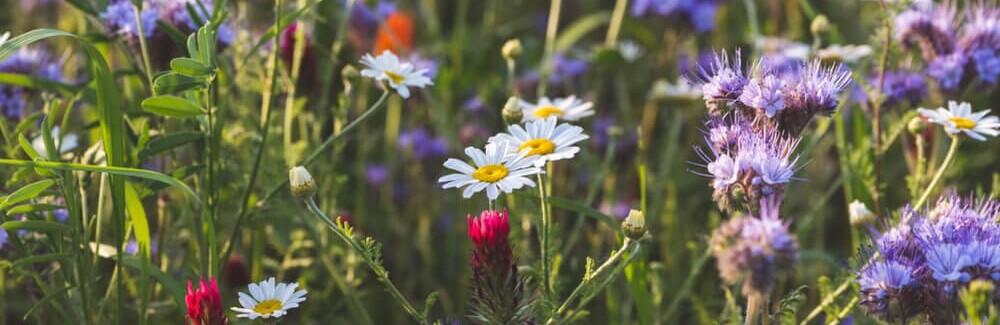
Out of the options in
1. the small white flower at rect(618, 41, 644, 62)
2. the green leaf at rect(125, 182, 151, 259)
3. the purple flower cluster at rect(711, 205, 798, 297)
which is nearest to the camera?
the purple flower cluster at rect(711, 205, 798, 297)

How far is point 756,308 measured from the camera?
4.73 feet

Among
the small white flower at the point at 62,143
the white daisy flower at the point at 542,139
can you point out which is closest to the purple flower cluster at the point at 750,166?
the white daisy flower at the point at 542,139

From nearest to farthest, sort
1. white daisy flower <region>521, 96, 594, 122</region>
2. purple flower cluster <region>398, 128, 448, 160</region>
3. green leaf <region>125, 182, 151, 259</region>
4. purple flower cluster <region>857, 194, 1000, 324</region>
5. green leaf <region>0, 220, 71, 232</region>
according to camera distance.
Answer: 1. purple flower cluster <region>857, 194, 1000, 324</region>
2. green leaf <region>0, 220, 71, 232</region>
3. green leaf <region>125, 182, 151, 259</region>
4. white daisy flower <region>521, 96, 594, 122</region>
5. purple flower cluster <region>398, 128, 448, 160</region>

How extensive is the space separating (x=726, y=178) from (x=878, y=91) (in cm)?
87

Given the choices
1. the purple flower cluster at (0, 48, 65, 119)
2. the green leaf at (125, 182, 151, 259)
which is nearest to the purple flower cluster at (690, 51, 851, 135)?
the green leaf at (125, 182, 151, 259)

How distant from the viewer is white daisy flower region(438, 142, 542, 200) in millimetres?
1522

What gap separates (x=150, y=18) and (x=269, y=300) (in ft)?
2.30

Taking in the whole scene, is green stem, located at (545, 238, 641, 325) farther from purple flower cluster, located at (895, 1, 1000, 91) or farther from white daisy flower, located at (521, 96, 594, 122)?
purple flower cluster, located at (895, 1, 1000, 91)

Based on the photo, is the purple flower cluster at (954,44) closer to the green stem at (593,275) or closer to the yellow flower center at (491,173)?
the green stem at (593,275)

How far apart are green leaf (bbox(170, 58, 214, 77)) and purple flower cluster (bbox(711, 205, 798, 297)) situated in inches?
32.4

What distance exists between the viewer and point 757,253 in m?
1.25

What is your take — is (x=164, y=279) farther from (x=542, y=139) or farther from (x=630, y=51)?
(x=630, y=51)

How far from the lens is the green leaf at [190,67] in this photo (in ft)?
5.13

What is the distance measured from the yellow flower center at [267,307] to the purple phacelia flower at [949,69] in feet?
4.76
